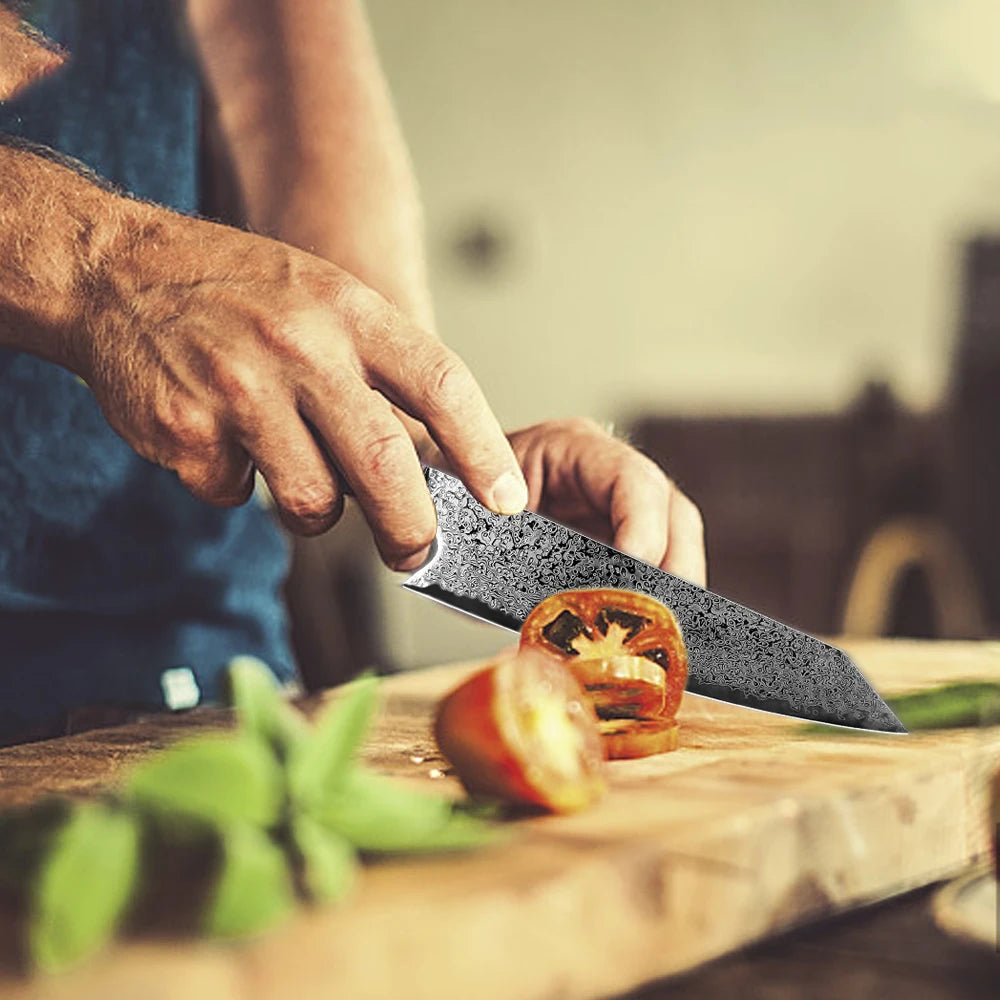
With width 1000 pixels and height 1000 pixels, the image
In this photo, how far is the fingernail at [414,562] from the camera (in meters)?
1.03

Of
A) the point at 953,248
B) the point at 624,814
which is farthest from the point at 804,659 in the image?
the point at 953,248

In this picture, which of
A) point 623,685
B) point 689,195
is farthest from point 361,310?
point 689,195

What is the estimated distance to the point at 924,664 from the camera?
4.58ft

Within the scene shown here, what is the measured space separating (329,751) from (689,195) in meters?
4.64

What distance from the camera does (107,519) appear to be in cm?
132

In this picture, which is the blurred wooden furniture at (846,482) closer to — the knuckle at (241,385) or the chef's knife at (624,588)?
the chef's knife at (624,588)

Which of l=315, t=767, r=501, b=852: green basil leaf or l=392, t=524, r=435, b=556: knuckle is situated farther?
l=392, t=524, r=435, b=556: knuckle

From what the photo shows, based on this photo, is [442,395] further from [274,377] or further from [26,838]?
[26,838]

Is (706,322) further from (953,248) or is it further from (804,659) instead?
(804,659)

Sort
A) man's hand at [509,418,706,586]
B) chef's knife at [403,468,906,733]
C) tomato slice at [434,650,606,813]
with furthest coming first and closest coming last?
1. man's hand at [509,418,706,586]
2. chef's knife at [403,468,906,733]
3. tomato slice at [434,650,606,813]

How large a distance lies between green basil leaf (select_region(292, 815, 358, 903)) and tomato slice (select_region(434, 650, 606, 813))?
16cm

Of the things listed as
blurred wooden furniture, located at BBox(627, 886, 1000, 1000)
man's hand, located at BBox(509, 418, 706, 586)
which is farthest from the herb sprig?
man's hand, located at BBox(509, 418, 706, 586)

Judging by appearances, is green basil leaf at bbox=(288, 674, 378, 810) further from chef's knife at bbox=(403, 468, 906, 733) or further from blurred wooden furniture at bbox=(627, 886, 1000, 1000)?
chef's knife at bbox=(403, 468, 906, 733)

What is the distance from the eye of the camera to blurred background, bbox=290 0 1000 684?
4.76 metres
